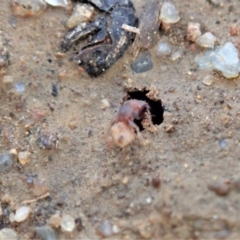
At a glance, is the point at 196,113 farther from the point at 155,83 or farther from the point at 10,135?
the point at 10,135

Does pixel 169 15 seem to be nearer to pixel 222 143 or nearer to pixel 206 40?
pixel 206 40

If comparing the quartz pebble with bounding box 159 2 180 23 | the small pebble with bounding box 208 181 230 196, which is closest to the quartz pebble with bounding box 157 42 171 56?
the quartz pebble with bounding box 159 2 180 23

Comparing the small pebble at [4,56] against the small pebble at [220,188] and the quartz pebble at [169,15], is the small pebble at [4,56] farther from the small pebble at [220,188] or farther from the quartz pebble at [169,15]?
the small pebble at [220,188]

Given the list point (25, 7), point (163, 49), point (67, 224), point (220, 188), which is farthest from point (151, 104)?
point (25, 7)

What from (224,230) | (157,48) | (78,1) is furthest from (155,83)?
(224,230)

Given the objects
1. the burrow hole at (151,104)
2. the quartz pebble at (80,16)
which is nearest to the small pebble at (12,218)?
the burrow hole at (151,104)

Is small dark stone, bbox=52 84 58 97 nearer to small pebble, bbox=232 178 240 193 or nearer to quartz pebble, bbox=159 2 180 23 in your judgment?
quartz pebble, bbox=159 2 180 23
